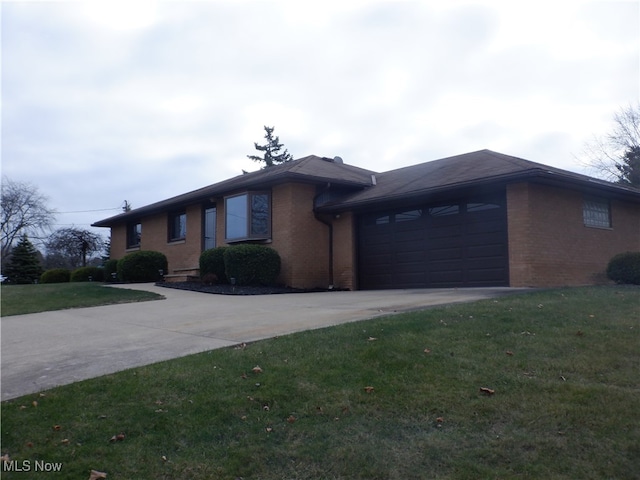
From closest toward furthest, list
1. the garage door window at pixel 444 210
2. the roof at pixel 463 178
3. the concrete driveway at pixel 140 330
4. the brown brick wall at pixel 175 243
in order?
the concrete driveway at pixel 140 330 < the roof at pixel 463 178 < the garage door window at pixel 444 210 < the brown brick wall at pixel 175 243

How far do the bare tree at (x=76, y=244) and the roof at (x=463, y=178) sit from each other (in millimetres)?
27333

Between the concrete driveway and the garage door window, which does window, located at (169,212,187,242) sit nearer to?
the concrete driveway

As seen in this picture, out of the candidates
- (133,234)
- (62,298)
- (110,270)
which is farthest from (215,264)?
(133,234)

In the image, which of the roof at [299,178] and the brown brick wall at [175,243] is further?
the brown brick wall at [175,243]

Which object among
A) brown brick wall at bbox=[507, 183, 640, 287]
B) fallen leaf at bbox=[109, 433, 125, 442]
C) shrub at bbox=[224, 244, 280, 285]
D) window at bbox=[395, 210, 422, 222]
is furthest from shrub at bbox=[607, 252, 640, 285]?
fallen leaf at bbox=[109, 433, 125, 442]

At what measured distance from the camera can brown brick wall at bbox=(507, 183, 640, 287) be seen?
43.6ft

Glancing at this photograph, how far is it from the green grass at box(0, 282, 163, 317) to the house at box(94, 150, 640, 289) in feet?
13.4

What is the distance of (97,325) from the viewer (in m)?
10.1

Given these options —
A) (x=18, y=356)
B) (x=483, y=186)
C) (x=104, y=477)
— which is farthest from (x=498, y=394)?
(x=483, y=186)

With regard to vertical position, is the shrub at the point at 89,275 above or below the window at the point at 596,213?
below

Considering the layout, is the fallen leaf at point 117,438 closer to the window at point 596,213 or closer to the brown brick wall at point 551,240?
the brown brick wall at point 551,240

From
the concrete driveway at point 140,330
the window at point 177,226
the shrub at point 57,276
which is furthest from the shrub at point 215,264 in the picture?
the shrub at point 57,276

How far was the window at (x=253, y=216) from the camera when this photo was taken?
18.1 meters

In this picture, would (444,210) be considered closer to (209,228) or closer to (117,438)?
(209,228)
